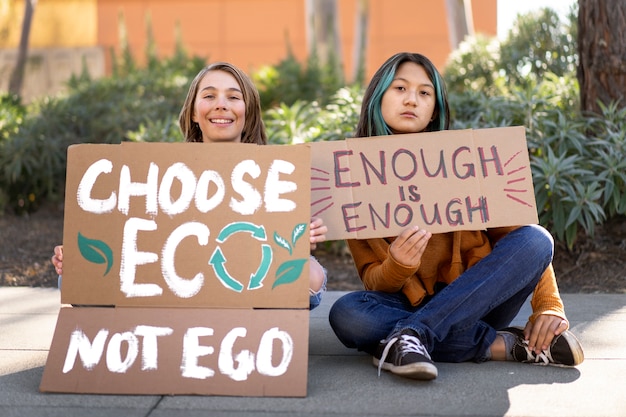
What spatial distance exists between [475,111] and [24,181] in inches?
140

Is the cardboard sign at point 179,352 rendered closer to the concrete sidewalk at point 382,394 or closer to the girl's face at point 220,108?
the concrete sidewalk at point 382,394

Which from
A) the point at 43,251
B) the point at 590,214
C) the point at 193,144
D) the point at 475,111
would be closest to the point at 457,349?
the point at 193,144

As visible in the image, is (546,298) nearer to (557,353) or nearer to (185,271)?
(557,353)

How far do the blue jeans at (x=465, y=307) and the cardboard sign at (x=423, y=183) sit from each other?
0.38 ft

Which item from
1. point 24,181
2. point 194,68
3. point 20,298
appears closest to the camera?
point 20,298

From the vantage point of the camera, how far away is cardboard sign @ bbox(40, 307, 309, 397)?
2.44 m

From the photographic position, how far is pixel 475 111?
5.52 metres

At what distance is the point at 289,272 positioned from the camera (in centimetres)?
255

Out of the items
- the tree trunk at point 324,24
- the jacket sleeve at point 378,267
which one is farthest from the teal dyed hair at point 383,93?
the tree trunk at point 324,24

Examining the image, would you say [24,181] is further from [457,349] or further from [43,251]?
[457,349]

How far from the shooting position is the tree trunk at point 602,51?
4.82 m

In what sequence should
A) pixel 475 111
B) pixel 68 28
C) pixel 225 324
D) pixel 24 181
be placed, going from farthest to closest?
pixel 68 28
pixel 24 181
pixel 475 111
pixel 225 324

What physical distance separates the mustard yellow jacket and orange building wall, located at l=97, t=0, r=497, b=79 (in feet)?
45.9

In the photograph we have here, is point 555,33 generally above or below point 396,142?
above
